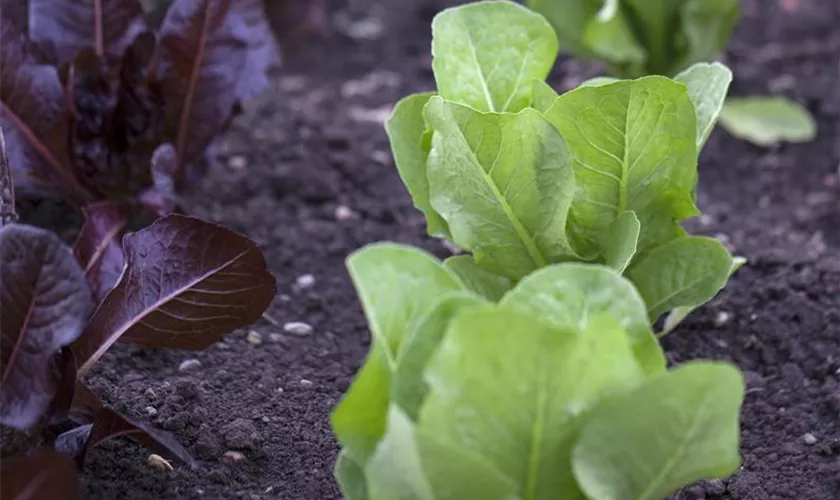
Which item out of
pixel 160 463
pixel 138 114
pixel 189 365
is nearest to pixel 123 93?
pixel 138 114

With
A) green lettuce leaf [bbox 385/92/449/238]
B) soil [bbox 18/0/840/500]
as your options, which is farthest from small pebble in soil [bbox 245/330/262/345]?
green lettuce leaf [bbox 385/92/449/238]

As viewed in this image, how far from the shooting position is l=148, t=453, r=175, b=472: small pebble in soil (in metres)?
1.34

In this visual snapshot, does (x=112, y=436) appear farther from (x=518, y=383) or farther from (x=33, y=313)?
(x=518, y=383)

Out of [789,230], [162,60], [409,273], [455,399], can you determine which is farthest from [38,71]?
[789,230]

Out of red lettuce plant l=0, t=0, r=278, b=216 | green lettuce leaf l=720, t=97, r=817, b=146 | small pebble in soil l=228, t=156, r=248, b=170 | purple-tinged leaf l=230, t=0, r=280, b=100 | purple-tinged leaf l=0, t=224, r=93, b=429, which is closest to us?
purple-tinged leaf l=0, t=224, r=93, b=429

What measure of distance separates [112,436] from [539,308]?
61 centimetres

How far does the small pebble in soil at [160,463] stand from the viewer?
1.34m

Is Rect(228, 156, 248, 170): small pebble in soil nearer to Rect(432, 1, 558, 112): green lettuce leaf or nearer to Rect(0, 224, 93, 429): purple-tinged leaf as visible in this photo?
Rect(432, 1, 558, 112): green lettuce leaf

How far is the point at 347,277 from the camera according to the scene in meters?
1.96

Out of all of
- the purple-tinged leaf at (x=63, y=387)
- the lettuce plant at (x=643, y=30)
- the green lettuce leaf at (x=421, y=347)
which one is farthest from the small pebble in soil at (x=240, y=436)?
the lettuce plant at (x=643, y=30)

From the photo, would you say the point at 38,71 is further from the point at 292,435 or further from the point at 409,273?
the point at 409,273

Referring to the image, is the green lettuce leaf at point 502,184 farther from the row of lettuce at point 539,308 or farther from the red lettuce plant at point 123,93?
the red lettuce plant at point 123,93

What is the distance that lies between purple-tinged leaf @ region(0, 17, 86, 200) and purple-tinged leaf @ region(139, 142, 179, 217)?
0.18 meters

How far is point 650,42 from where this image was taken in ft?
8.25
